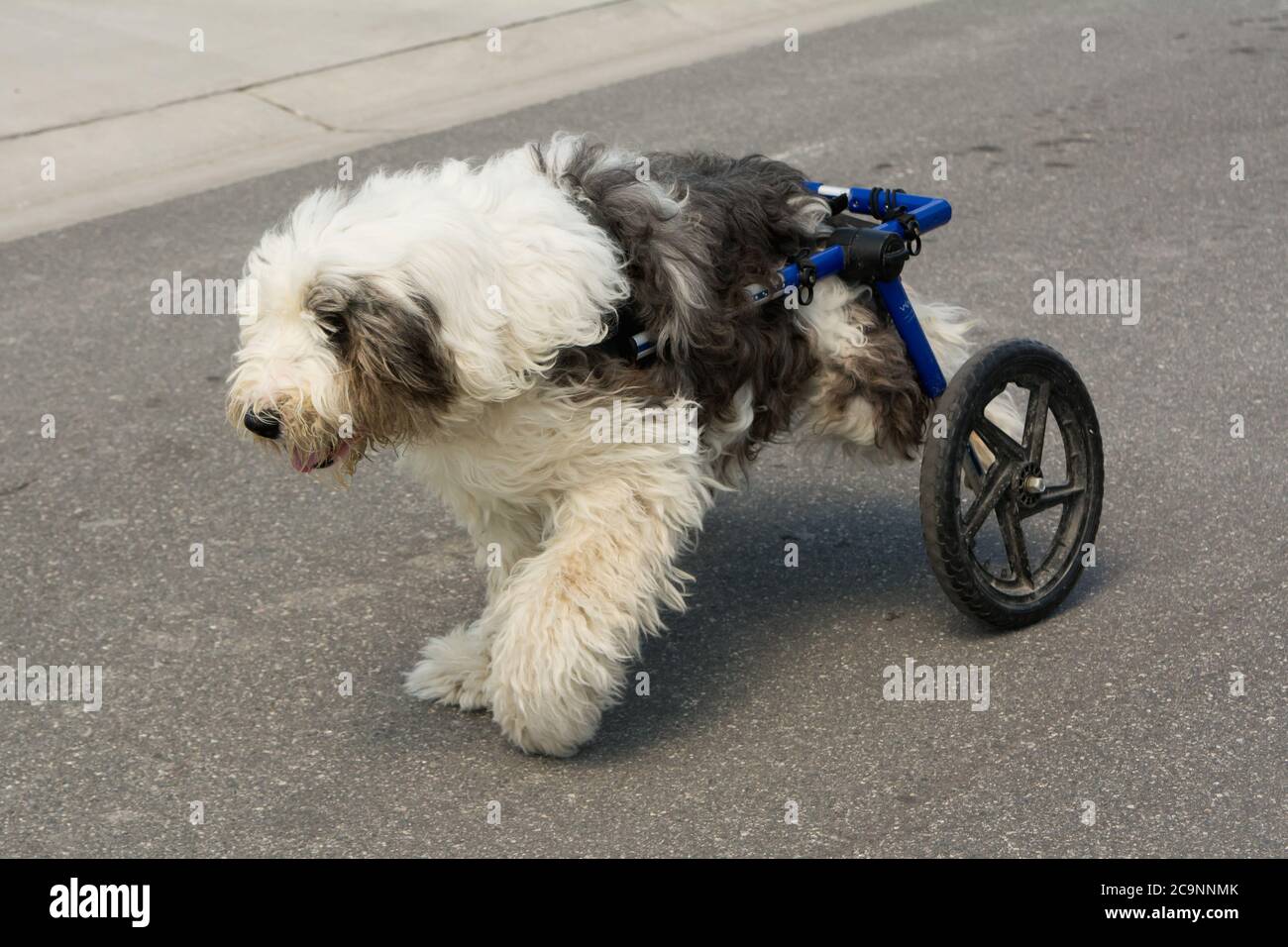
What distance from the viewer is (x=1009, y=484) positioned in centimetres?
446

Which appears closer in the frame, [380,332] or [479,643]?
[380,332]

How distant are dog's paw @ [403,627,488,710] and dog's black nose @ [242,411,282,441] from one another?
107 centimetres

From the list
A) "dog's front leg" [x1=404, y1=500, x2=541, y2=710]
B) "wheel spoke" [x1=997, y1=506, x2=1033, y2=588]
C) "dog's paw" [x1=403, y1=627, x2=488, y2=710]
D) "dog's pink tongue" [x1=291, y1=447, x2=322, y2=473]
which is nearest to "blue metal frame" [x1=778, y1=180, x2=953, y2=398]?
"wheel spoke" [x1=997, y1=506, x2=1033, y2=588]

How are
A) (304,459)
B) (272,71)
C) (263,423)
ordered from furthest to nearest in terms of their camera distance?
(272,71)
(304,459)
(263,423)

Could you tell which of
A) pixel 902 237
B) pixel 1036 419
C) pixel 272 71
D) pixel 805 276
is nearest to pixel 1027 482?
pixel 1036 419

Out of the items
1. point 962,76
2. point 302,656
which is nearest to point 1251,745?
point 302,656

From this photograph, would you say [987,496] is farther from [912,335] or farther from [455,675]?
[455,675]

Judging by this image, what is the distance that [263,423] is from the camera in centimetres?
344

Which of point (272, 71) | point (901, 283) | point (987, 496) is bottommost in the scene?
point (987, 496)

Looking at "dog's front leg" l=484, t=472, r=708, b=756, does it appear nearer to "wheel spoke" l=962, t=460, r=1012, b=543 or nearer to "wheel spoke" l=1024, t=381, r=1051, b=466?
"wheel spoke" l=962, t=460, r=1012, b=543

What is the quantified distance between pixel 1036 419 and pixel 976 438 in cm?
18

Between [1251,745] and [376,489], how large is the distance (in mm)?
2826

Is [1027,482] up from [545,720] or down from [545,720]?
up

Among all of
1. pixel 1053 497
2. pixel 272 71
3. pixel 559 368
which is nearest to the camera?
pixel 559 368
